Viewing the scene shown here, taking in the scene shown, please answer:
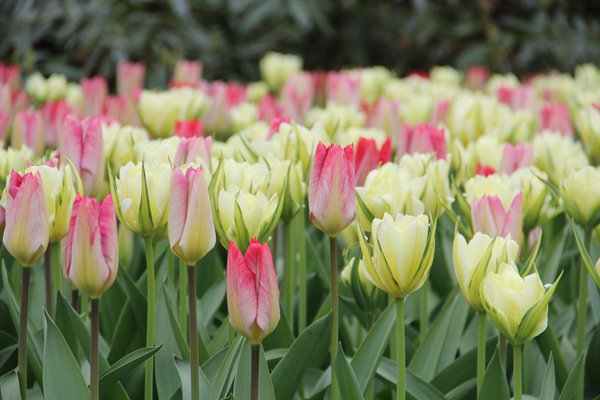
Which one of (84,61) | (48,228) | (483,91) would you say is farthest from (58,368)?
(84,61)

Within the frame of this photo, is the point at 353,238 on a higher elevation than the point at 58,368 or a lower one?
lower

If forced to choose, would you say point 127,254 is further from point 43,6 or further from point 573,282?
point 43,6

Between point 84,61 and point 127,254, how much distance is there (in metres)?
3.23

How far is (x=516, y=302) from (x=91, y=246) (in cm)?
51

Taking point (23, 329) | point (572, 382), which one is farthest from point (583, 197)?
point (23, 329)

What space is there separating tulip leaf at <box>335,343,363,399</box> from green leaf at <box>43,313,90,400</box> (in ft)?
1.05

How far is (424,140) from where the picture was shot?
5.75 feet

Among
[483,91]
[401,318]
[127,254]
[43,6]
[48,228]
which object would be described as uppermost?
[48,228]

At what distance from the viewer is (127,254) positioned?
5.36 ft

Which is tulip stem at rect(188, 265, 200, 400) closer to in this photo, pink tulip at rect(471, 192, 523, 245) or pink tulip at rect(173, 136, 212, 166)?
pink tulip at rect(173, 136, 212, 166)

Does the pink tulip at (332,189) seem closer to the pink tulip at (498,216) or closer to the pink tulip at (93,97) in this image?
the pink tulip at (498,216)

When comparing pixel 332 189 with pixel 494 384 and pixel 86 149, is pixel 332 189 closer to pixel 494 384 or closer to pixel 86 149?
pixel 494 384

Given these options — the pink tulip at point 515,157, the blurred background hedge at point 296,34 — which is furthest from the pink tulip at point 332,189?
the blurred background hedge at point 296,34

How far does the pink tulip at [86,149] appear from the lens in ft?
4.64
